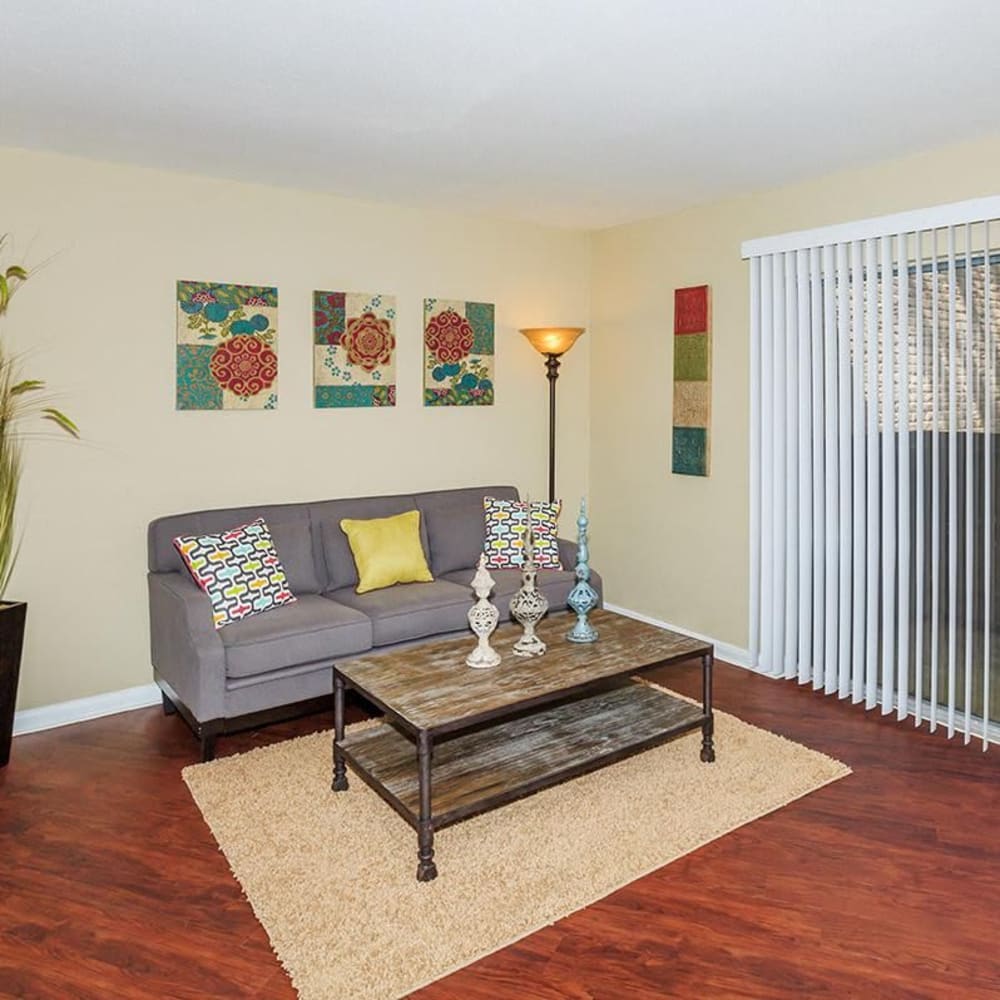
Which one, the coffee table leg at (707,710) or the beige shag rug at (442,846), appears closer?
the beige shag rug at (442,846)

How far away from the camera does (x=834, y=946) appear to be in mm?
2229

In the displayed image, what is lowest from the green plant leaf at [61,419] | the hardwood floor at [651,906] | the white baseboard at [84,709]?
the hardwood floor at [651,906]

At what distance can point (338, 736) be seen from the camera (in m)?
3.08

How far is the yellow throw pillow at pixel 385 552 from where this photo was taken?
4094mm

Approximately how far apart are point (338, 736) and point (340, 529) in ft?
4.56

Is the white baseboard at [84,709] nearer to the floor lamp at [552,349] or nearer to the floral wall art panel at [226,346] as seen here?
the floral wall art panel at [226,346]

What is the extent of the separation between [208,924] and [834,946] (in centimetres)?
173

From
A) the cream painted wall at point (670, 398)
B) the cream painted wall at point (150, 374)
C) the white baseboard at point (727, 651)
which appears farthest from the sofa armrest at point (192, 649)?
the cream painted wall at point (670, 398)

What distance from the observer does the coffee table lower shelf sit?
2654 mm

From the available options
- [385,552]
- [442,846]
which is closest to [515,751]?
[442,846]

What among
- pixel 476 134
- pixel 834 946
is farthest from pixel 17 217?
pixel 834 946

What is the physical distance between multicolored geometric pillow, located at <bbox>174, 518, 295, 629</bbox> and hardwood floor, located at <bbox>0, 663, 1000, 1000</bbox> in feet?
2.22

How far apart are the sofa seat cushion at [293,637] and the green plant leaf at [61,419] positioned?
1188 mm

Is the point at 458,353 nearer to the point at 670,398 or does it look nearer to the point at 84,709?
the point at 670,398
